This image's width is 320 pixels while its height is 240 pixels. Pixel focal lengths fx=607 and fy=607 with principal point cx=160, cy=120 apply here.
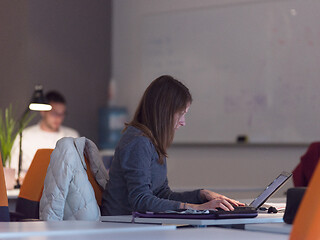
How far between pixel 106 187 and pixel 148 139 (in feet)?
0.99

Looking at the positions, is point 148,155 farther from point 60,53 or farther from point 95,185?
point 60,53

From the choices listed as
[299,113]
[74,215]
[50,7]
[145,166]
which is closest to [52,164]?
[74,215]

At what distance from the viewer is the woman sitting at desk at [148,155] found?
2.42 metres

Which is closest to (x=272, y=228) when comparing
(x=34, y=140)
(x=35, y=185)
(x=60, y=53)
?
(x=35, y=185)

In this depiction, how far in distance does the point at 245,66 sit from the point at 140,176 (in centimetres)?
386

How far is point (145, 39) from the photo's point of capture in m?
6.86

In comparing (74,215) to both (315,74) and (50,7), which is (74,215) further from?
(50,7)

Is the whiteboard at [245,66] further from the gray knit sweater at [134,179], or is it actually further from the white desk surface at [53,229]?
the white desk surface at [53,229]

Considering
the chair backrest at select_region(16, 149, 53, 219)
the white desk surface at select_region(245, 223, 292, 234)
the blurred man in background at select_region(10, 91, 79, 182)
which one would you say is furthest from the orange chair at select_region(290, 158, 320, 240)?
the blurred man in background at select_region(10, 91, 79, 182)

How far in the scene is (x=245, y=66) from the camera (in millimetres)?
6086

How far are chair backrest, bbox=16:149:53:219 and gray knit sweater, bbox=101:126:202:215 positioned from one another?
22.8 inches

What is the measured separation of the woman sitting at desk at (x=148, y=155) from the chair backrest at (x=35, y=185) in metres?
0.59

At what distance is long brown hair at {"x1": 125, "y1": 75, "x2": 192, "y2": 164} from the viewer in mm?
2578

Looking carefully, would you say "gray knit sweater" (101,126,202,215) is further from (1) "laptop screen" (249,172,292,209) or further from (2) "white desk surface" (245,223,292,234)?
(2) "white desk surface" (245,223,292,234)
